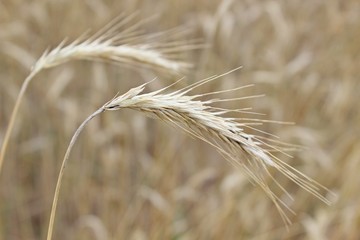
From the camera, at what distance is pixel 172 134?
2104 millimetres

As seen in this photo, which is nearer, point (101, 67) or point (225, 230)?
point (225, 230)

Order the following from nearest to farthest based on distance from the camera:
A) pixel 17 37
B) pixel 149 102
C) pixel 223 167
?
pixel 149 102 < pixel 223 167 < pixel 17 37

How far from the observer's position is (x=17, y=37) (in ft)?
8.11

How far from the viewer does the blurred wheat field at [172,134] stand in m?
1.97

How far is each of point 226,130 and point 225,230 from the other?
1.16 m

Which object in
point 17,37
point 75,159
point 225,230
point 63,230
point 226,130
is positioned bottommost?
point 226,130

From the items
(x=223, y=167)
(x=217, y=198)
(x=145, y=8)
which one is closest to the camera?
(x=217, y=198)

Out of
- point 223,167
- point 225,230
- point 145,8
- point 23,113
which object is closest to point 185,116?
point 225,230

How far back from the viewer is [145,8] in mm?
2809

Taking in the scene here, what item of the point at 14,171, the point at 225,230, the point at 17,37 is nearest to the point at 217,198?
the point at 225,230

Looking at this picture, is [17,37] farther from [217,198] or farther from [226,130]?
[226,130]

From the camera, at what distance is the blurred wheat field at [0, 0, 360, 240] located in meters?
1.97

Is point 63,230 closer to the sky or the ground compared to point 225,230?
closer to the sky

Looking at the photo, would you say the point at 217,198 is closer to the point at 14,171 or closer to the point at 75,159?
the point at 75,159
